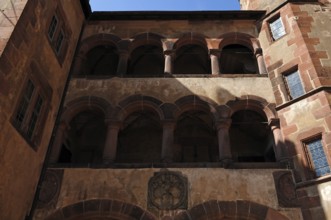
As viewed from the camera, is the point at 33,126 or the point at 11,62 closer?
the point at 11,62

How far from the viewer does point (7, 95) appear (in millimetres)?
7793

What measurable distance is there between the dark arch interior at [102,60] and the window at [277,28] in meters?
6.59

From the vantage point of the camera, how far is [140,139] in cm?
1348

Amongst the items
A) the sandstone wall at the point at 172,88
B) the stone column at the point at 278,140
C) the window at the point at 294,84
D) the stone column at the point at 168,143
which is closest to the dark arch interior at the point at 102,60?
the sandstone wall at the point at 172,88

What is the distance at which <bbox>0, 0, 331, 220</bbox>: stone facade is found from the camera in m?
8.94

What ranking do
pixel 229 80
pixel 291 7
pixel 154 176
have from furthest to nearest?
1. pixel 291 7
2. pixel 229 80
3. pixel 154 176

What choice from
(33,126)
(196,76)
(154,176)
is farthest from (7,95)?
(196,76)

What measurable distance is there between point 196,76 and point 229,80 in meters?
1.19

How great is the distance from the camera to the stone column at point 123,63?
12.4 meters

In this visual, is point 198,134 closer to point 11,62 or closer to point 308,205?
point 308,205

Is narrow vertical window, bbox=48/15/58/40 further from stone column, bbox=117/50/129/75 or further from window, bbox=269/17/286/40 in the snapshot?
window, bbox=269/17/286/40

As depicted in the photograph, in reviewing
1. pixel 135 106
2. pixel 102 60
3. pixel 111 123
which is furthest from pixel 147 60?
pixel 111 123

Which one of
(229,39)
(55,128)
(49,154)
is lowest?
(49,154)

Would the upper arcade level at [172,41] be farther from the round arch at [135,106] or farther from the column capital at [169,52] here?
the round arch at [135,106]
